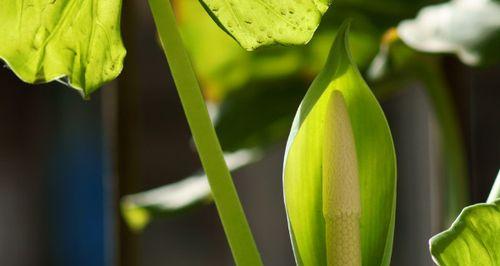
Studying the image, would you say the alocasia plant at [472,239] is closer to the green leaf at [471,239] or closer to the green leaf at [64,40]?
the green leaf at [471,239]

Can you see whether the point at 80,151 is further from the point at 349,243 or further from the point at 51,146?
the point at 349,243

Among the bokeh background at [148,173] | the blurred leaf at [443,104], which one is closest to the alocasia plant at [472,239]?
the blurred leaf at [443,104]

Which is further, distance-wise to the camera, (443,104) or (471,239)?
(443,104)

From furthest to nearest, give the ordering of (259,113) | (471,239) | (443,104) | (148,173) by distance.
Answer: (148,173)
(259,113)
(443,104)
(471,239)

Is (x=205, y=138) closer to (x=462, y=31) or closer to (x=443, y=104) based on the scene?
(x=462, y=31)

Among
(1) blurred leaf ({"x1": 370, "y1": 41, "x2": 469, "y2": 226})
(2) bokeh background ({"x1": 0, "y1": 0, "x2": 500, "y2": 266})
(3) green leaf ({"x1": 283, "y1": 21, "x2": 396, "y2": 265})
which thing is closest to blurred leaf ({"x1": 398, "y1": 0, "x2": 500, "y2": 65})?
(1) blurred leaf ({"x1": 370, "y1": 41, "x2": 469, "y2": 226})

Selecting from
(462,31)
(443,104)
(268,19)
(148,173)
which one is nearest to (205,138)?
(268,19)

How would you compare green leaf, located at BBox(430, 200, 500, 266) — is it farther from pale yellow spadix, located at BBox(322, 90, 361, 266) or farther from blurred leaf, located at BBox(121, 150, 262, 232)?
blurred leaf, located at BBox(121, 150, 262, 232)

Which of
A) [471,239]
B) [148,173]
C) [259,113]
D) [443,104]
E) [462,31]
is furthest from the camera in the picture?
[148,173]
